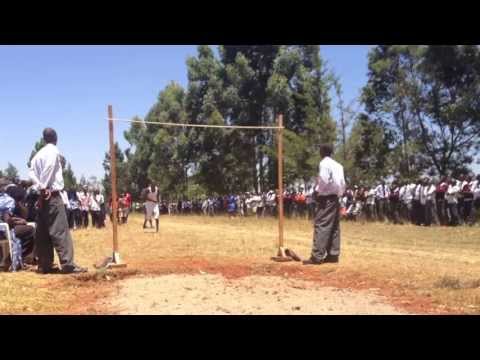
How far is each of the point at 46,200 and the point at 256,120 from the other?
27.4 meters

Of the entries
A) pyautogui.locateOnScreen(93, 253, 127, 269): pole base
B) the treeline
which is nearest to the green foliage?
the treeline

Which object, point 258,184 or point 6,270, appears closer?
point 6,270

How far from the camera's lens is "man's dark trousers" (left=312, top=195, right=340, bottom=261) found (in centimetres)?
952

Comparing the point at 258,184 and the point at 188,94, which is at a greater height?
the point at 188,94

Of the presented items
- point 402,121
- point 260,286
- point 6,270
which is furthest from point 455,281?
point 402,121

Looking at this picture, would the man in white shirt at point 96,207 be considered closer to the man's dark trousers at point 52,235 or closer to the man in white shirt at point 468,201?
the man in white shirt at point 468,201

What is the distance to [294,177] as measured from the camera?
1187 inches

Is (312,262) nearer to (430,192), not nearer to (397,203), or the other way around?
(430,192)

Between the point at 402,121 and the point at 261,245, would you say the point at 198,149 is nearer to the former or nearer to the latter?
the point at 402,121

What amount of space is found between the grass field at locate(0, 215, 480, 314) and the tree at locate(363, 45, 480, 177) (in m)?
12.3

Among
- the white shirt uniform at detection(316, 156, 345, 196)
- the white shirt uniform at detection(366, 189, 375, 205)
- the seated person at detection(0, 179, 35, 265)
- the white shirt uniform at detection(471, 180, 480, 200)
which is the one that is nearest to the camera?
the seated person at detection(0, 179, 35, 265)

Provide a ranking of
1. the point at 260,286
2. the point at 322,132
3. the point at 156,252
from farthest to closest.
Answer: the point at 322,132 < the point at 156,252 < the point at 260,286

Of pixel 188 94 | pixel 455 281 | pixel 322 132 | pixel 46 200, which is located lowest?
pixel 455 281

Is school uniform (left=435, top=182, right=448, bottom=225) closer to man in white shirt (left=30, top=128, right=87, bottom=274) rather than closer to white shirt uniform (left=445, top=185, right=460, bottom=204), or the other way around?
white shirt uniform (left=445, top=185, right=460, bottom=204)
